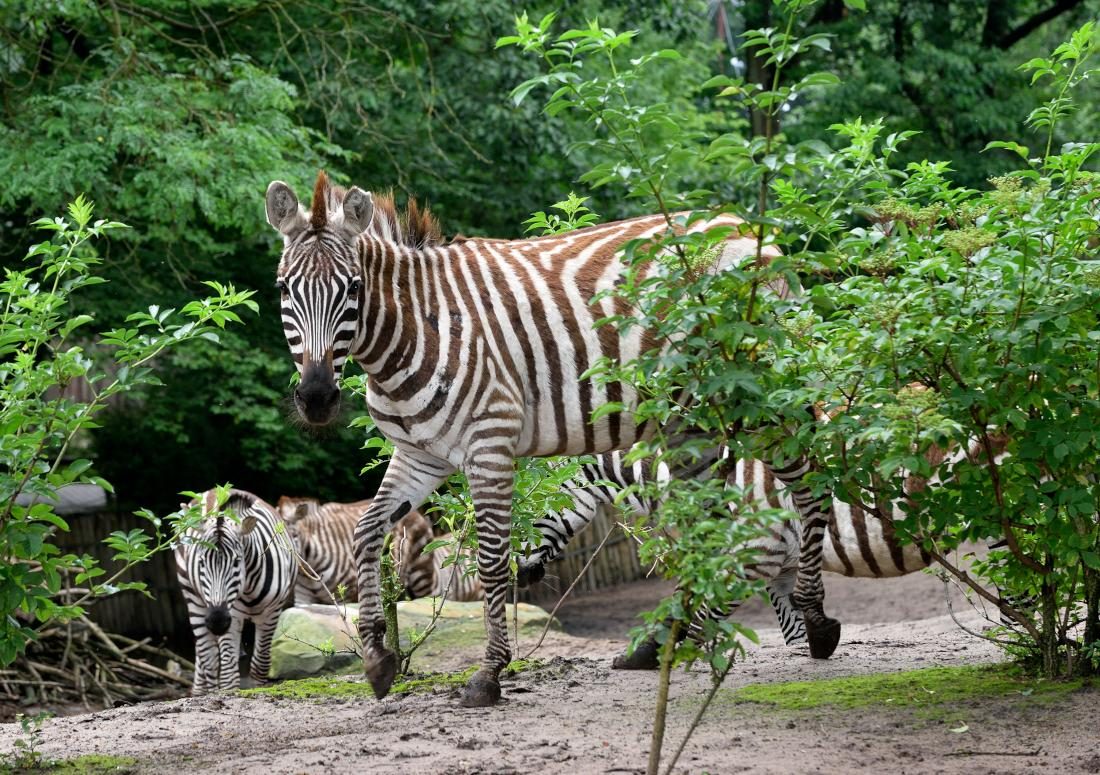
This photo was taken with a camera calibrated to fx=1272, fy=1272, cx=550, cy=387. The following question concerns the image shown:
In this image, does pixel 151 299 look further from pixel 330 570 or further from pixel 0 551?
pixel 0 551

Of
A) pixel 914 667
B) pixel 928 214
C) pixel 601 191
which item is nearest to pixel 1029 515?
pixel 928 214

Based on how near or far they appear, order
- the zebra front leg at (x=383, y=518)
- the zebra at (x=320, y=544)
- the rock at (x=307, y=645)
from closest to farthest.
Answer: the zebra front leg at (x=383, y=518) < the rock at (x=307, y=645) < the zebra at (x=320, y=544)

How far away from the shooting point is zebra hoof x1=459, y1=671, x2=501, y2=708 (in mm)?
5992

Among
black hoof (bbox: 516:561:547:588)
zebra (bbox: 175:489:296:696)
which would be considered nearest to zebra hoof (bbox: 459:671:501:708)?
black hoof (bbox: 516:561:547:588)

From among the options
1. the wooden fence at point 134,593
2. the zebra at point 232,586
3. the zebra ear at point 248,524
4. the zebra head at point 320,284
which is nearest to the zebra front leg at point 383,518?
the zebra head at point 320,284

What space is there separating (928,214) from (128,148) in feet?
29.4

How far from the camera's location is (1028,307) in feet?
16.0

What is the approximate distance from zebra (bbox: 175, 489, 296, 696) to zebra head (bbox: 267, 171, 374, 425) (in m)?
4.89

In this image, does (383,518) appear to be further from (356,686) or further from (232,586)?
(232,586)

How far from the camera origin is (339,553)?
13.7 metres

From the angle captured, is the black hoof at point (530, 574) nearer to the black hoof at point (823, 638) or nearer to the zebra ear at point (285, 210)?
the black hoof at point (823, 638)

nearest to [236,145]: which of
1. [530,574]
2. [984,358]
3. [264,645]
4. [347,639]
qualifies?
[264,645]

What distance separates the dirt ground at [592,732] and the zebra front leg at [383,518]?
0.39m

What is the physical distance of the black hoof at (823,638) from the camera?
7.07 meters
